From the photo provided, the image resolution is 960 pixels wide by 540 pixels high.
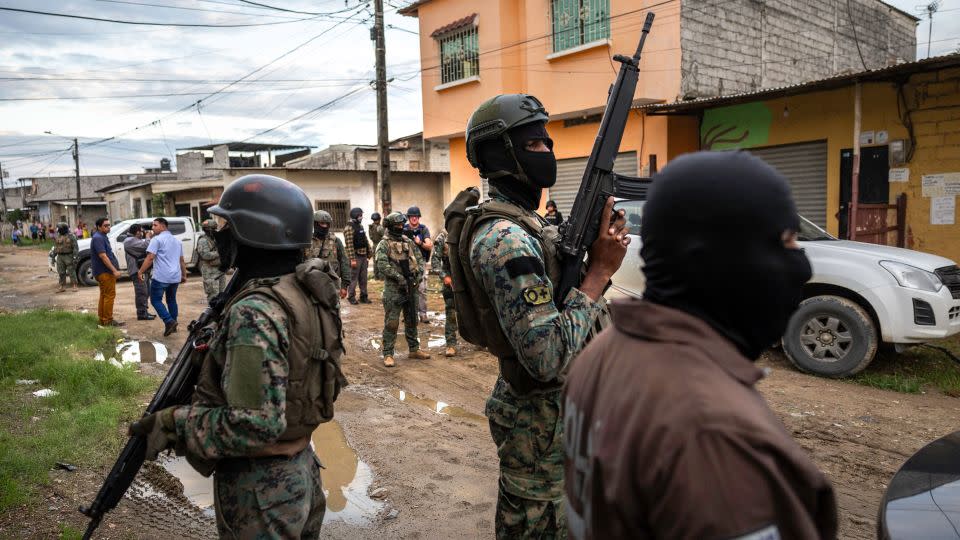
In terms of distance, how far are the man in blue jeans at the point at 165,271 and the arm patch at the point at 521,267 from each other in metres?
8.92

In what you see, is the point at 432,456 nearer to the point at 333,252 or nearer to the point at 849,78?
the point at 333,252

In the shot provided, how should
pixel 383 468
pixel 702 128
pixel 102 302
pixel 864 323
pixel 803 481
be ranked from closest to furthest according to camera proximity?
pixel 803 481, pixel 383 468, pixel 864 323, pixel 102 302, pixel 702 128

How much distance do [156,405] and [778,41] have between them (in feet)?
48.3

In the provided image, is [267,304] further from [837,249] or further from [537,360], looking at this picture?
[837,249]

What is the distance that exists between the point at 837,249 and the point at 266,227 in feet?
19.8

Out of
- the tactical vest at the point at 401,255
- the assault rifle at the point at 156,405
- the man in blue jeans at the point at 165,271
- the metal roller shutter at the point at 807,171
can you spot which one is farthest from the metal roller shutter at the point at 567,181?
the assault rifle at the point at 156,405

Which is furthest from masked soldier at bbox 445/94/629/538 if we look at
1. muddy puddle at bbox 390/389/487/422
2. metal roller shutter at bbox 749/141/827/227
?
metal roller shutter at bbox 749/141/827/227

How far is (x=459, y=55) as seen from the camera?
15.6m

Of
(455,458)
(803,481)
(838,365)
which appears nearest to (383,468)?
(455,458)

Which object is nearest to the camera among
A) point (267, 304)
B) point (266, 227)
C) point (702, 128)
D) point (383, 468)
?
point (267, 304)

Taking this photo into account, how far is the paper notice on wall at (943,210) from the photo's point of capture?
866 centimetres

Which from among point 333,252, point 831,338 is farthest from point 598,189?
point 333,252

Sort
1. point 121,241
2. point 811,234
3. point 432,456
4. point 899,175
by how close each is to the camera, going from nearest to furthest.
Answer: point 432,456 < point 811,234 < point 899,175 < point 121,241

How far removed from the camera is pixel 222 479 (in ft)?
6.89
